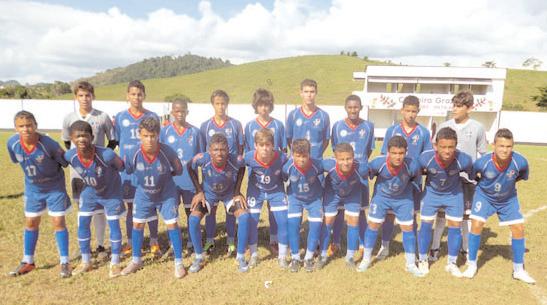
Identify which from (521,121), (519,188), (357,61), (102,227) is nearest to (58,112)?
→ (102,227)

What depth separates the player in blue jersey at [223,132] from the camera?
4988mm

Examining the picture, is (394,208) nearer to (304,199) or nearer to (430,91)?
(304,199)

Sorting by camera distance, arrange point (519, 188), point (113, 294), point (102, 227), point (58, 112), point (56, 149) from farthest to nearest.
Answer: point (58, 112), point (519, 188), point (102, 227), point (56, 149), point (113, 294)

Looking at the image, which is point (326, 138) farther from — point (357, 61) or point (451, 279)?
point (357, 61)

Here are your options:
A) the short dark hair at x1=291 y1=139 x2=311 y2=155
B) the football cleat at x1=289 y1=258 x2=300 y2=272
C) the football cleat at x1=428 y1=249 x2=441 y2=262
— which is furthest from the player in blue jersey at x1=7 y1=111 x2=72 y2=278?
the football cleat at x1=428 y1=249 x2=441 y2=262

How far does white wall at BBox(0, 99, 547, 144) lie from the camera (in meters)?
26.6

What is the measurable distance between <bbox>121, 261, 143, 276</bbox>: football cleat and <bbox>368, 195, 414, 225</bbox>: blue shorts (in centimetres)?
292

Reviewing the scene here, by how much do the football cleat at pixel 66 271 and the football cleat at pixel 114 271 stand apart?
1.43ft

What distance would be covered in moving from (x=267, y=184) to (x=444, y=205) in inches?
86.0

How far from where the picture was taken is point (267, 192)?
4.66m

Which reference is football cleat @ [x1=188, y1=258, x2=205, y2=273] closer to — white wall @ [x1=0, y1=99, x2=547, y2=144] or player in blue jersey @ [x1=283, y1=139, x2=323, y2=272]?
player in blue jersey @ [x1=283, y1=139, x2=323, y2=272]

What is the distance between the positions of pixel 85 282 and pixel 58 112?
26597 millimetres

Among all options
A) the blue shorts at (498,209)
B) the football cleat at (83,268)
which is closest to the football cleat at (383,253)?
the blue shorts at (498,209)

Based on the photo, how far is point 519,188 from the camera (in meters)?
9.52
